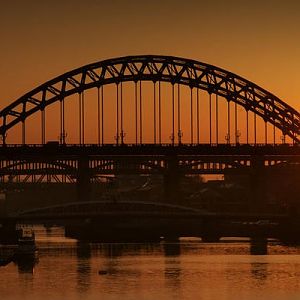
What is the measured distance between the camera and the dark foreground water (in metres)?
108

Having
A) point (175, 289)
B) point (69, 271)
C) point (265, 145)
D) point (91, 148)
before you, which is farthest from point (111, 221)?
point (175, 289)

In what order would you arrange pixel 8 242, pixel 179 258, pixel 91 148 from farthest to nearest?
pixel 91 148, pixel 8 242, pixel 179 258

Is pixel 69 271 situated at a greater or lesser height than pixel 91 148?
lesser

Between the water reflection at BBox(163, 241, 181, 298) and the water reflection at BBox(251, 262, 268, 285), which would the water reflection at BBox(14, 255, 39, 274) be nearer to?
the water reflection at BBox(163, 241, 181, 298)

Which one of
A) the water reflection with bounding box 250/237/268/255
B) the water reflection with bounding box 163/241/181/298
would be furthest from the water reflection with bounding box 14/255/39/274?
the water reflection with bounding box 250/237/268/255

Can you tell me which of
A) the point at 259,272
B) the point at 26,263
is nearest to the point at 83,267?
the point at 26,263

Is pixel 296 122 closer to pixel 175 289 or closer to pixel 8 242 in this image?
pixel 8 242

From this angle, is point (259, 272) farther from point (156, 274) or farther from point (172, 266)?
point (172, 266)

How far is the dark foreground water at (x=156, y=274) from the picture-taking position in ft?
355

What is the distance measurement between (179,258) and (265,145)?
5686cm

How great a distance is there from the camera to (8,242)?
167000 millimetres

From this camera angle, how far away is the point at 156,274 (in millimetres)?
123062

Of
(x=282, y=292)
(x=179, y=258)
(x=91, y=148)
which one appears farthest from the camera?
(x=91, y=148)

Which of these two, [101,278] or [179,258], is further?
[179,258]
